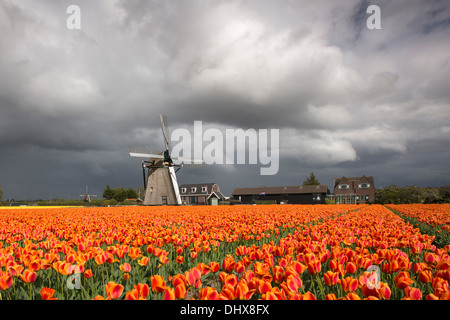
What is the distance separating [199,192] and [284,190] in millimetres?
24703

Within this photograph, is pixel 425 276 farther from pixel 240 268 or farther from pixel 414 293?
pixel 240 268

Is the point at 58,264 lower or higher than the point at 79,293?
higher

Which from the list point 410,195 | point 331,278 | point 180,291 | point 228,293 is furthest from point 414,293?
point 410,195

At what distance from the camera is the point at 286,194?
259 ft

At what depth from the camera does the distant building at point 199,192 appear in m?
83.1

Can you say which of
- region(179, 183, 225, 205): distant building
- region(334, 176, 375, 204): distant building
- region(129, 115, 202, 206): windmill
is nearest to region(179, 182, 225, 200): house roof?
region(179, 183, 225, 205): distant building

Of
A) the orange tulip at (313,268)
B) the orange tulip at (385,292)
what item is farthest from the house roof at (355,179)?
the orange tulip at (385,292)

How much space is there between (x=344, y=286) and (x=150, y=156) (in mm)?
42670

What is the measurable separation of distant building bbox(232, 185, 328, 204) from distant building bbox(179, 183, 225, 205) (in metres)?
5.88

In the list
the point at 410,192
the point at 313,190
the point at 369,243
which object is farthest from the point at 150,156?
the point at 313,190
